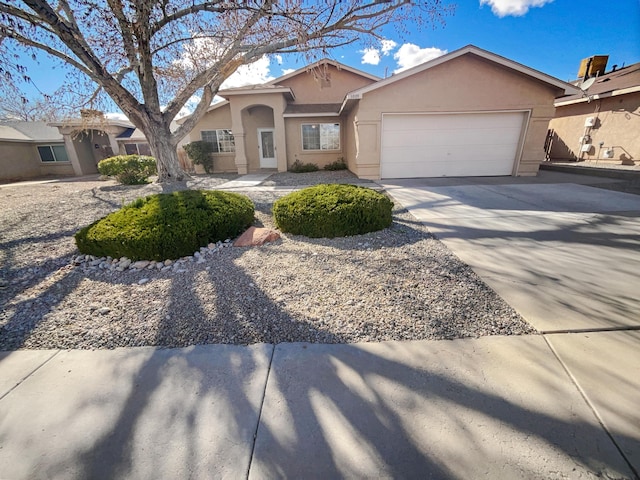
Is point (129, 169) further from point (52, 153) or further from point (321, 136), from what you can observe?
point (52, 153)

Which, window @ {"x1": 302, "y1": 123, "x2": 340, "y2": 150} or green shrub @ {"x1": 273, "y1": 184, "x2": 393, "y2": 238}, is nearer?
green shrub @ {"x1": 273, "y1": 184, "x2": 393, "y2": 238}

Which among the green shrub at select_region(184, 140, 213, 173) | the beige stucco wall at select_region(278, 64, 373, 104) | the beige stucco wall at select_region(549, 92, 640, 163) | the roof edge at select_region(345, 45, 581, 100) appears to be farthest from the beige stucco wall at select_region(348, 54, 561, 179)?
the green shrub at select_region(184, 140, 213, 173)

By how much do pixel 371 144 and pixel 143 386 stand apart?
10.1 metres

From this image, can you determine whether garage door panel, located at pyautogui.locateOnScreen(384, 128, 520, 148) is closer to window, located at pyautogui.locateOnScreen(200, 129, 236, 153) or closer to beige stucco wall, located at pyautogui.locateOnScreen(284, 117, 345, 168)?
beige stucco wall, located at pyautogui.locateOnScreen(284, 117, 345, 168)

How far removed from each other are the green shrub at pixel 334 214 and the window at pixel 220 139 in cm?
1225

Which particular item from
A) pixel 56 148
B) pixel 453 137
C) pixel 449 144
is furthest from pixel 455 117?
pixel 56 148

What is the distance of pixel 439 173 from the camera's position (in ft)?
35.1

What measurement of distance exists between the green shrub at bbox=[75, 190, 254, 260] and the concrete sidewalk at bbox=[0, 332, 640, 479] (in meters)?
1.74

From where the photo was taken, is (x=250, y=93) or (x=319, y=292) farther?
(x=250, y=93)

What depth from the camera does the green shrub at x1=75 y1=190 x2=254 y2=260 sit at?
12.4ft

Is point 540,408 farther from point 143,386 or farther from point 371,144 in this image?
point 371,144

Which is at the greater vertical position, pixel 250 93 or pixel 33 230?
pixel 250 93

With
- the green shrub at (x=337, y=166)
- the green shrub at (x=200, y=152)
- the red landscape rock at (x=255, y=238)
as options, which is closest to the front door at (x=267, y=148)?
the green shrub at (x=200, y=152)

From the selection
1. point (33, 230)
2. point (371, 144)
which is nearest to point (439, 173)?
point (371, 144)
